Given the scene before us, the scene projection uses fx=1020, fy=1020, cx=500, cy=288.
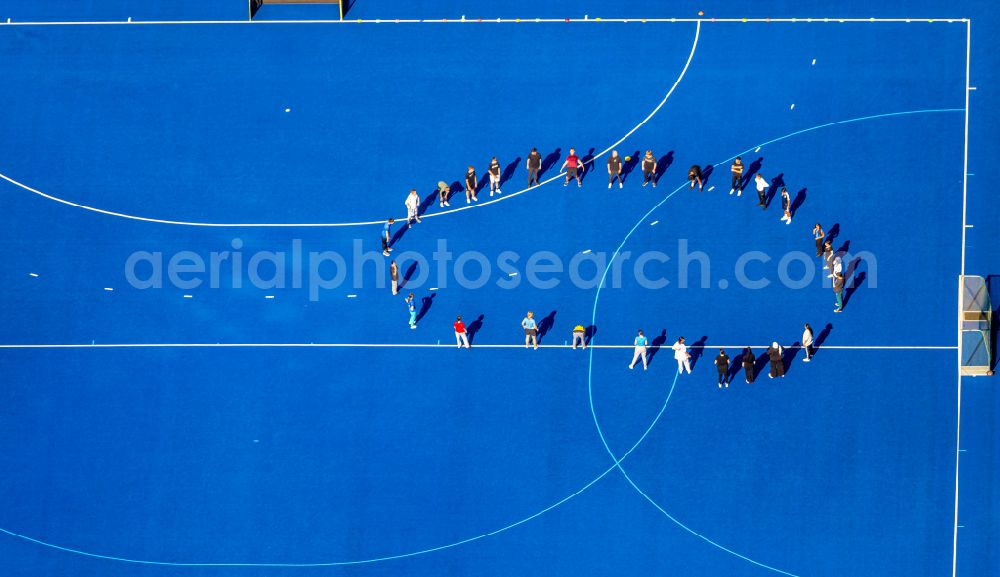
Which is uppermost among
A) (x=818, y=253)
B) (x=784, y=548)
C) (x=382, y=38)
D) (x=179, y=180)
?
(x=382, y=38)

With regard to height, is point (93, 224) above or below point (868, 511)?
above

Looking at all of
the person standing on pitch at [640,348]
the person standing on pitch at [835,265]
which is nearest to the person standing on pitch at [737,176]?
the person standing on pitch at [835,265]

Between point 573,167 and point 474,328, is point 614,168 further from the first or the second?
point 474,328

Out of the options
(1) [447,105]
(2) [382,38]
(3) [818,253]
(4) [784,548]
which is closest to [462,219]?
(1) [447,105]

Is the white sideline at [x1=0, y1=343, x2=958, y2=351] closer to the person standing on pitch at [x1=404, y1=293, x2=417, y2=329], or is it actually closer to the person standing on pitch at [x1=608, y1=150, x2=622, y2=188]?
the person standing on pitch at [x1=404, y1=293, x2=417, y2=329]

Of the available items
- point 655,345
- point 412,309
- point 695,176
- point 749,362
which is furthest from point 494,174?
point 749,362

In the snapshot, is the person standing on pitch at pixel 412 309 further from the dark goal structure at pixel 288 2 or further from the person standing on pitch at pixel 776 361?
the person standing on pitch at pixel 776 361

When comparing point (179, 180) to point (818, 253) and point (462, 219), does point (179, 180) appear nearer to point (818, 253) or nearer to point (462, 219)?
point (462, 219)
